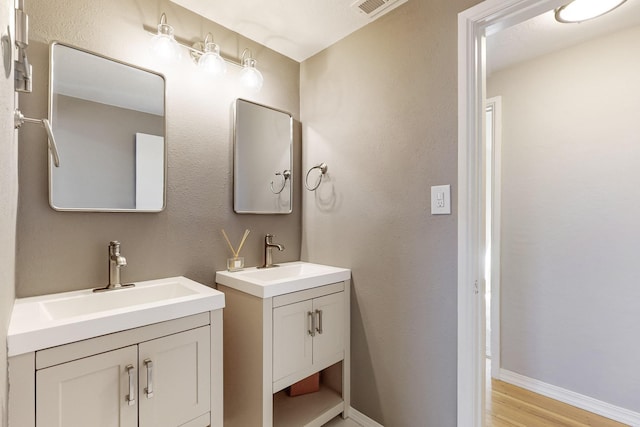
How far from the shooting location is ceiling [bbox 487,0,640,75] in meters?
1.62

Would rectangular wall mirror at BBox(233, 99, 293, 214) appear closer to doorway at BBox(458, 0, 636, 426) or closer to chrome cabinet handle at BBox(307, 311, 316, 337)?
chrome cabinet handle at BBox(307, 311, 316, 337)

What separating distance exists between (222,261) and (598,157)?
2.36 meters

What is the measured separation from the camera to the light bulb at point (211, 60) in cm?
160

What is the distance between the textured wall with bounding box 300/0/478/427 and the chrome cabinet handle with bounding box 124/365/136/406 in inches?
45.0

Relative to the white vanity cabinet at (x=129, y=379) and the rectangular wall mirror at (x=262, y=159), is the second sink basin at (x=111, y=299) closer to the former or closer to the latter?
the white vanity cabinet at (x=129, y=379)

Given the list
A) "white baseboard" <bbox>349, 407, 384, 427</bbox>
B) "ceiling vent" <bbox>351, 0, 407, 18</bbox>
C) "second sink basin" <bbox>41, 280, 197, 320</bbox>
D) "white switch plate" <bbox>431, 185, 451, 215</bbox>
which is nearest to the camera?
"second sink basin" <bbox>41, 280, 197, 320</bbox>

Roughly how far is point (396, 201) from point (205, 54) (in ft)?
4.27

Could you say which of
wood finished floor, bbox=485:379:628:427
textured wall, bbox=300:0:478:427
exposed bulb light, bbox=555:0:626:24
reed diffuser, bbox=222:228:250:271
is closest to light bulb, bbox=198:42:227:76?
textured wall, bbox=300:0:478:427

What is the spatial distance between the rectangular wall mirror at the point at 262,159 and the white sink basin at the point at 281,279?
38 cm

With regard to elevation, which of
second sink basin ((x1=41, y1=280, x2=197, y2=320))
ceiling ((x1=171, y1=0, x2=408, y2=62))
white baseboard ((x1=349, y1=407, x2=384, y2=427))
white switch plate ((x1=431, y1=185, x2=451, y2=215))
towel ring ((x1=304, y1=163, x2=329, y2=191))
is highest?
ceiling ((x1=171, y1=0, x2=408, y2=62))

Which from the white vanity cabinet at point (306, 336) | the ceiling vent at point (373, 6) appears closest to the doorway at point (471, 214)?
the ceiling vent at point (373, 6)

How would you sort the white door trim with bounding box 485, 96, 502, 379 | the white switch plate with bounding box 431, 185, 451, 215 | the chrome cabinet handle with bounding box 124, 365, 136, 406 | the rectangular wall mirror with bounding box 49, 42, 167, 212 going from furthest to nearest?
the white door trim with bounding box 485, 96, 502, 379
the white switch plate with bounding box 431, 185, 451, 215
the rectangular wall mirror with bounding box 49, 42, 167, 212
the chrome cabinet handle with bounding box 124, 365, 136, 406

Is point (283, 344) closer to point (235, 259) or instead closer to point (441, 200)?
point (235, 259)

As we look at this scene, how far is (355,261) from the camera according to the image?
5.85ft
